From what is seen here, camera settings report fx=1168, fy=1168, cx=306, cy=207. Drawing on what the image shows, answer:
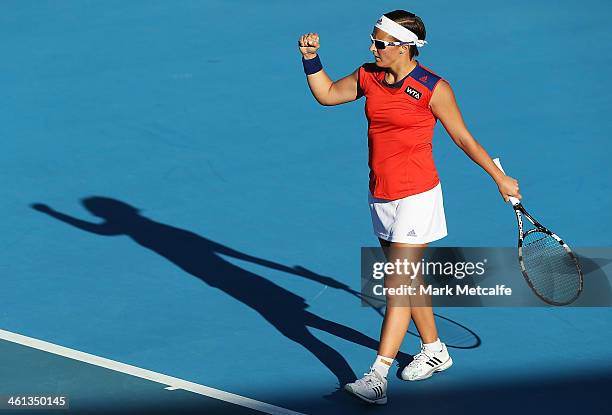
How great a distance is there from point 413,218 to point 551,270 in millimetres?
1344

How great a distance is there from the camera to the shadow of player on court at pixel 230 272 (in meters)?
8.41

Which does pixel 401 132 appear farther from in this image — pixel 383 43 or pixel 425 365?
pixel 425 365

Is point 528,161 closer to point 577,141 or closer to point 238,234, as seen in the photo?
point 577,141

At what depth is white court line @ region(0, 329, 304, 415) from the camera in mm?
7527

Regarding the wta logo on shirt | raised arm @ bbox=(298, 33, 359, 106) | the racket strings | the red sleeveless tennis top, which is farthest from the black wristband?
the racket strings

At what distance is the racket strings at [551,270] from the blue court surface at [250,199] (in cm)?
37

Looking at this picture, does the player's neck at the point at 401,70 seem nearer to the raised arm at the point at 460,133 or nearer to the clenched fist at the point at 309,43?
the raised arm at the point at 460,133

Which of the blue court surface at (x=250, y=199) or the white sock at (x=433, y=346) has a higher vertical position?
the blue court surface at (x=250, y=199)

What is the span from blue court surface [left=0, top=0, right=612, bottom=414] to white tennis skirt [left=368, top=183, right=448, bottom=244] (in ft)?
3.47

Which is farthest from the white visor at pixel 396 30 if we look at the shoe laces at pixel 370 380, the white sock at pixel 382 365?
the shoe laces at pixel 370 380

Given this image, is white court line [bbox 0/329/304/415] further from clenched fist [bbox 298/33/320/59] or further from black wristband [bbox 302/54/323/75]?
clenched fist [bbox 298/33/320/59]

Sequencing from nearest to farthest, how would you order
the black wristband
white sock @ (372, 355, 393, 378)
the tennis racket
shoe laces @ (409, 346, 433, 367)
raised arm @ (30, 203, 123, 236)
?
white sock @ (372, 355, 393, 378), the black wristband, shoe laces @ (409, 346, 433, 367), the tennis racket, raised arm @ (30, 203, 123, 236)


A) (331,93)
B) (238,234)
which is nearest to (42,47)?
(238,234)

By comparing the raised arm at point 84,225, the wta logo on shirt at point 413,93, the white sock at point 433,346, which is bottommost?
the white sock at point 433,346
